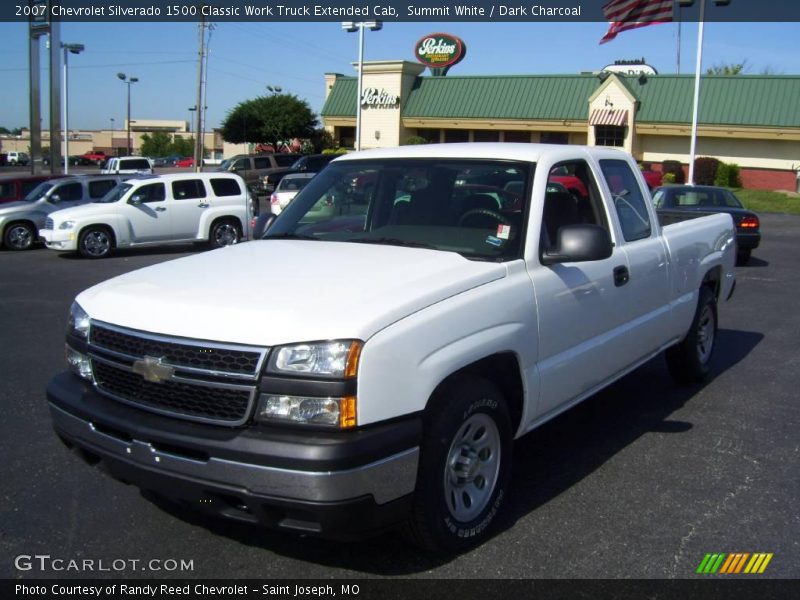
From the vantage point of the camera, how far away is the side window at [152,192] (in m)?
18.4

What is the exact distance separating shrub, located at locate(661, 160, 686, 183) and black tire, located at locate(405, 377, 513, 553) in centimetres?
3831

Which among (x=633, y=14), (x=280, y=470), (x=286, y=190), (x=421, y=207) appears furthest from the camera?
(x=633, y=14)

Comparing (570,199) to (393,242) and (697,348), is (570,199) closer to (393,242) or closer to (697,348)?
(393,242)

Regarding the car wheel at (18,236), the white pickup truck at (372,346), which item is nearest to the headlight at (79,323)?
the white pickup truck at (372,346)

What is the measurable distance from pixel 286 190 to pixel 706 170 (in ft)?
85.4

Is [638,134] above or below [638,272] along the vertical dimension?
above

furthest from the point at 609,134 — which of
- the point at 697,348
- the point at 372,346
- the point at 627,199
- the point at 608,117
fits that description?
the point at 372,346

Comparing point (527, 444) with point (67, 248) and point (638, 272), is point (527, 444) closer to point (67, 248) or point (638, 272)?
point (638, 272)

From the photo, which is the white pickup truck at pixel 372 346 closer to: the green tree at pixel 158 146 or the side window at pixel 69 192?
the side window at pixel 69 192

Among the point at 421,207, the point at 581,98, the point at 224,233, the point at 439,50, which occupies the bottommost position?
the point at 224,233

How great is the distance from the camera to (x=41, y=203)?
19.7 metres

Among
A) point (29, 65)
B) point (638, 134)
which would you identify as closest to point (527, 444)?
point (29, 65)

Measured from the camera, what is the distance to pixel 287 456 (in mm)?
3176

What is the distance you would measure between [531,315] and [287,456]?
5.26 feet
